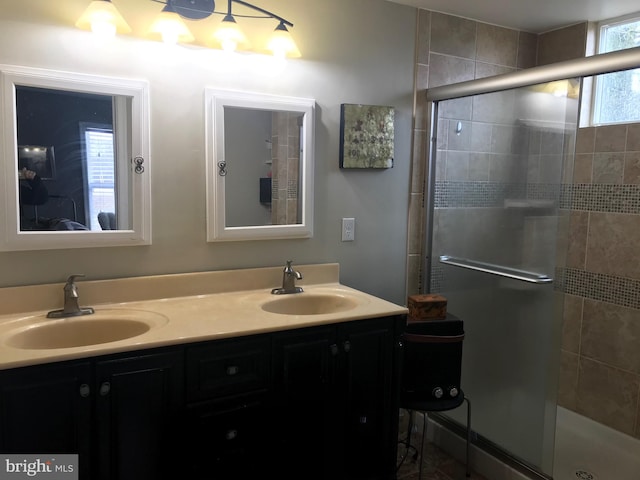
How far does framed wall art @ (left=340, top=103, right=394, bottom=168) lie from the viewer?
2385mm

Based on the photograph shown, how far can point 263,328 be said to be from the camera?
1.74 m

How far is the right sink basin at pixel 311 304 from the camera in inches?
85.9

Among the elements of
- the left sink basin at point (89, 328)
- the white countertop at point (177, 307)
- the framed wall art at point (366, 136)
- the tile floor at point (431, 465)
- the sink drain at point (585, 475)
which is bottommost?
the tile floor at point (431, 465)

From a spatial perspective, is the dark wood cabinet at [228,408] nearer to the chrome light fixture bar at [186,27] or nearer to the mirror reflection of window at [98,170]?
the mirror reflection of window at [98,170]

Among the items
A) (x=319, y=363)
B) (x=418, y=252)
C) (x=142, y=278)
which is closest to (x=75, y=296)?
(x=142, y=278)

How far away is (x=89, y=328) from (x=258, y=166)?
93 centimetres

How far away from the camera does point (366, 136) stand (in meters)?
2.42

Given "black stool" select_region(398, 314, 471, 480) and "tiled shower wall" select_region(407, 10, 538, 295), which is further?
"tiled shower wall" select_region(407, 10, 538, 295)

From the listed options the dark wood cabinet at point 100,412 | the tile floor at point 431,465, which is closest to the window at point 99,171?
the dark wood cabinet at point 100,412

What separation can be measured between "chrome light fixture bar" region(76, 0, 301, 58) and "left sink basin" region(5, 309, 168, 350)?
1026mm

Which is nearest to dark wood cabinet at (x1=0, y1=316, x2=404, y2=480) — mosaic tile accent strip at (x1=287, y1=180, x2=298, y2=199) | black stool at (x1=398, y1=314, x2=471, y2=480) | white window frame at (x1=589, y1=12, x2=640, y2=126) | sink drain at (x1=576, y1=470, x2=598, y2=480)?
black stool at (x1=398, y1=314, x2=471, y2=480)

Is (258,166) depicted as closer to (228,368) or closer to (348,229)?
(348,229)

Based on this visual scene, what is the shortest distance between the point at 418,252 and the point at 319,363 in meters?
1.03

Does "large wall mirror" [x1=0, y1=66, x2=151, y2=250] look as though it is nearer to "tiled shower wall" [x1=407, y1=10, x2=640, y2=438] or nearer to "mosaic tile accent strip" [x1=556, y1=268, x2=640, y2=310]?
"tiled shower wall" [x1=407, y1=10, x2=640, y2=438]
